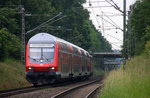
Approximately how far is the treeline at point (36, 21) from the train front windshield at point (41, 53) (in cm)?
554

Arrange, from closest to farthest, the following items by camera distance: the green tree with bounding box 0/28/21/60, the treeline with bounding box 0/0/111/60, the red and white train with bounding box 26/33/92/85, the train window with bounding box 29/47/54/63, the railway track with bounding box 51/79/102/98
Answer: the railway track with bounding box 51/79/102/98, the red and white train with bounding box 26/33/92/85, the train window with bounding box 29/47/54/63, the green tree with bounding box 0/28/21/60, the treeline with bounding box 0/0/111/60

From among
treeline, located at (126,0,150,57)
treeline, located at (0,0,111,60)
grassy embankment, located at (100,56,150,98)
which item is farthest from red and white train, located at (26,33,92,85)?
treeline, located at (126,0,150,57)

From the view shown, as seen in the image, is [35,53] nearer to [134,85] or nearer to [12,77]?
[12,77]

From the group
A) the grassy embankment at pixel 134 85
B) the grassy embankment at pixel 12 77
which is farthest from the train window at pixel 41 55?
the grassy embankment at pixel 134 85

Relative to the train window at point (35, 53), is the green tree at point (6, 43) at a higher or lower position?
higher

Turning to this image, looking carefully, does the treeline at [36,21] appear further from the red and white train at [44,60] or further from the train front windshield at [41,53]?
the train front windshield at [41,53]

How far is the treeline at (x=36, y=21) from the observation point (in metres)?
40.9

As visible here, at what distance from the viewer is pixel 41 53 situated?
3048 cm

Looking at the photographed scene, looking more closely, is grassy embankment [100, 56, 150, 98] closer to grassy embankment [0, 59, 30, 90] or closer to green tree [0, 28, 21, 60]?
grassy embankment [0, 59, 30, 90]

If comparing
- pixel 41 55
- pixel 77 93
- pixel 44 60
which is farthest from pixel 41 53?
pixel 77 93

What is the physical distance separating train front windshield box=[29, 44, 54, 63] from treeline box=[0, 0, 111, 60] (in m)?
5.54

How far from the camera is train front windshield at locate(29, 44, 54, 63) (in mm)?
30391

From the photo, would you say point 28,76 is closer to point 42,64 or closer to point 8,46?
point 42,64

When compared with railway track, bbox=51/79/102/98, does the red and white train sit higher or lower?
higher
